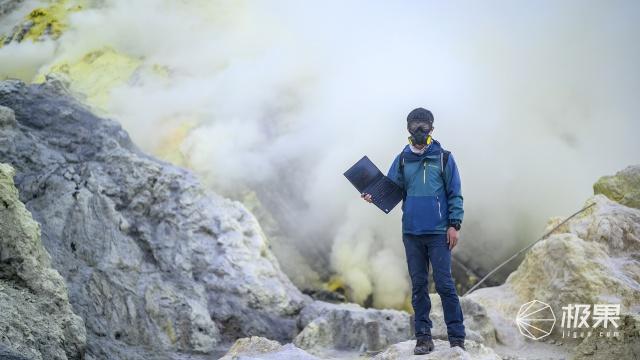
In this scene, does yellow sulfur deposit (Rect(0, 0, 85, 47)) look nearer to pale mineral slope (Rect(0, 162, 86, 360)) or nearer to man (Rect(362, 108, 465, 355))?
pale mineral slope (Rect(0, 162, 86, 360))

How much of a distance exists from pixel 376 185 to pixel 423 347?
1326mm

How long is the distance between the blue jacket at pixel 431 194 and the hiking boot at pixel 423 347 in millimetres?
830

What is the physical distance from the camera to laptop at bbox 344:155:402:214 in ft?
15.4

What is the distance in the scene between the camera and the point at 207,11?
17547 millimetres

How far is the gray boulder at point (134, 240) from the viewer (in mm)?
6836

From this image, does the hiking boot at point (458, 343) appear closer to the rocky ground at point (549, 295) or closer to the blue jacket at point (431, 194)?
the blue jacket at point (431, 194)

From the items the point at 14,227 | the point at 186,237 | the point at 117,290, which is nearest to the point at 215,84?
the point at 186,237

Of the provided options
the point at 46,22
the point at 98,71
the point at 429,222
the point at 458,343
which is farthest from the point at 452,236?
the point at 46,22

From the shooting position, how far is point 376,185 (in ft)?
15.6

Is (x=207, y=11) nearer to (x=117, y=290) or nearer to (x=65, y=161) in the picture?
(x=65, y=161)

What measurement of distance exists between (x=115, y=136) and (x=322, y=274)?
19.0 feet

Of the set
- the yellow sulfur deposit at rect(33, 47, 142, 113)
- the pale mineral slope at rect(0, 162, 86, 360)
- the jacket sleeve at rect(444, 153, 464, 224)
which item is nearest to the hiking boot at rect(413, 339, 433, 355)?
the jacket sleeve at rect(444, 153, 464, 224)

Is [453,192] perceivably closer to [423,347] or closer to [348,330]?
[423,347]

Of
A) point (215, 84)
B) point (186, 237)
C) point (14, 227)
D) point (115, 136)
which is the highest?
point (215, 84)
